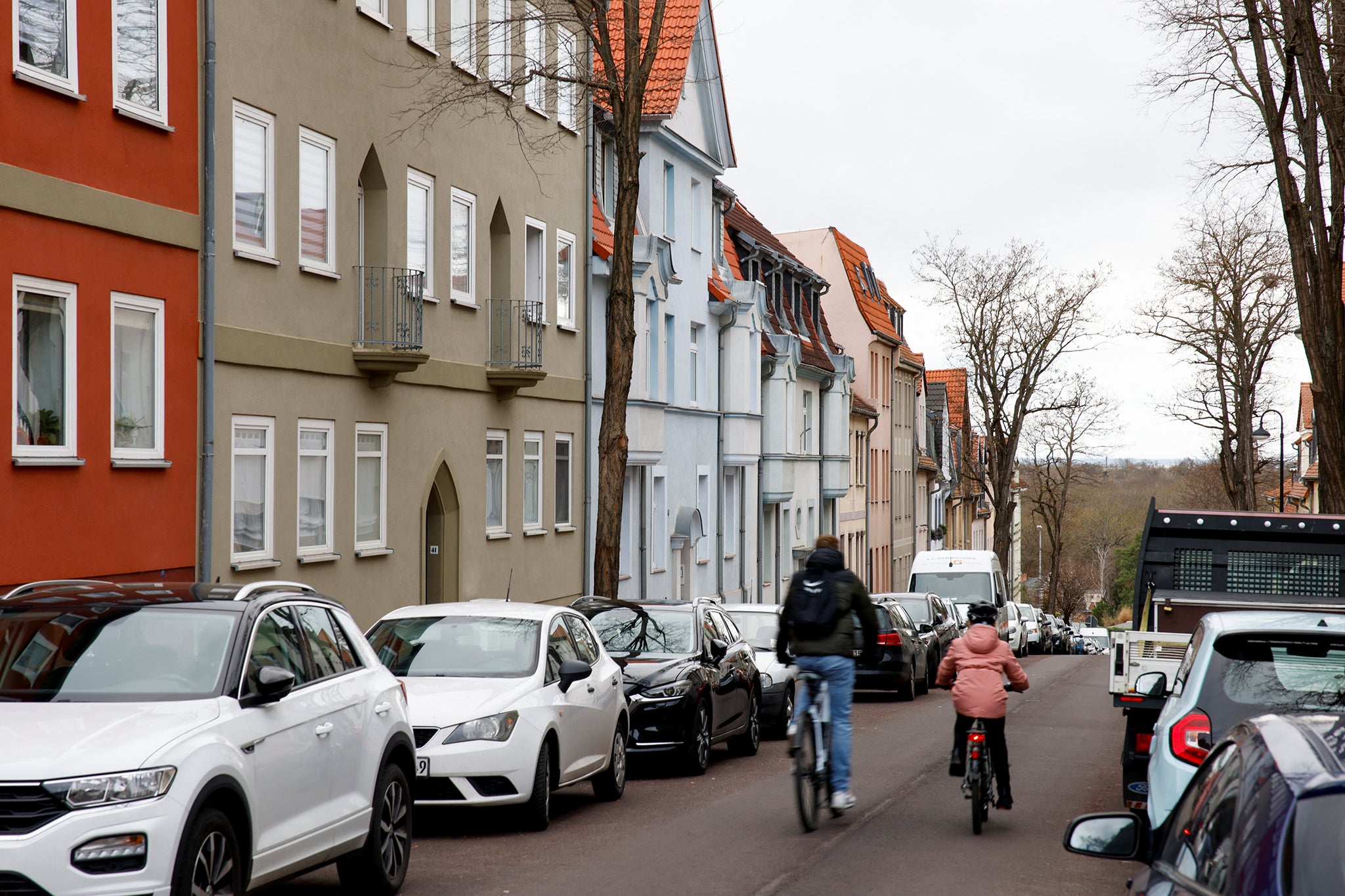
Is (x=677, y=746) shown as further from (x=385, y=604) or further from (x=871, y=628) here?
(x=385, y=604)

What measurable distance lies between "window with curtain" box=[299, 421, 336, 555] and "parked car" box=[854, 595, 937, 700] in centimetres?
896

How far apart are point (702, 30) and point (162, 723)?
30.4 metres

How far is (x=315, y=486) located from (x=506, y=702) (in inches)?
327

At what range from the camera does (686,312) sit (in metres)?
33.8

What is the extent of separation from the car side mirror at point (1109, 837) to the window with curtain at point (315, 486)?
14.4 meters

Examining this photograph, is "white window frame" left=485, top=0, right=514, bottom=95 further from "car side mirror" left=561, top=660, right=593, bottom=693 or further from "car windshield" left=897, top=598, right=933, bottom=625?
"car side mirror" left=561, top=660, right=593, bottom=693

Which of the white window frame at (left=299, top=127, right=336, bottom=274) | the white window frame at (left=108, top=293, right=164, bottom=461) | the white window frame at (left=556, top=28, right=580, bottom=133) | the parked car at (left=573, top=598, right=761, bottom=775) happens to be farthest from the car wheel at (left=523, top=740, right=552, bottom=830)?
the white window frame at (left=556, top=28, right=580, bottom=133)

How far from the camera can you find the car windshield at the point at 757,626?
20.4 metres

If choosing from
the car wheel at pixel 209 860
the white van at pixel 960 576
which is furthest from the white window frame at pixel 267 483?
the white van at pixel 960 576

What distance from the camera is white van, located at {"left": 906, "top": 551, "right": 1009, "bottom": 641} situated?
37.5m

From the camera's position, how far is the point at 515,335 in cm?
2398

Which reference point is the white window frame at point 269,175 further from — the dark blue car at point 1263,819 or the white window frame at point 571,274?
the dark blue car at point 1263,819

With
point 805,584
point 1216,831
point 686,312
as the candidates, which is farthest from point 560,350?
point 1216,831

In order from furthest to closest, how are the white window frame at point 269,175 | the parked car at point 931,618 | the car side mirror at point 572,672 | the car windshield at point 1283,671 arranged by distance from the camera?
the parked car at point 931,618 < the white window frame at point 269,175 < the car side mirror at point 572,672 < the car windshield at point 1283,671
